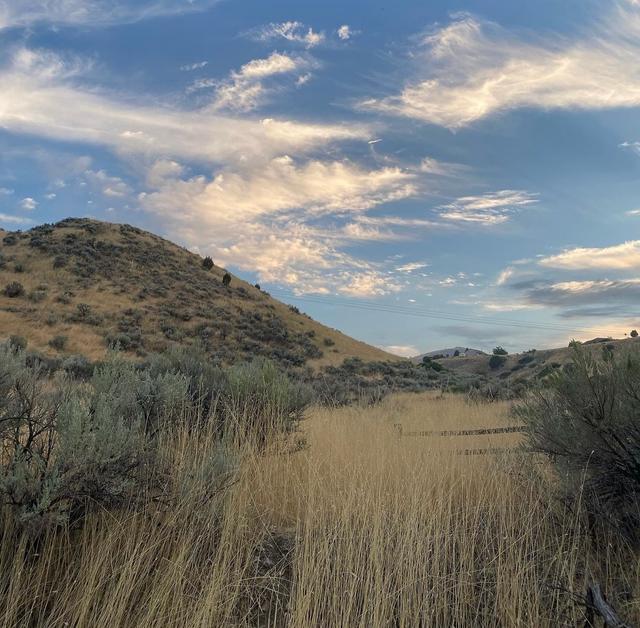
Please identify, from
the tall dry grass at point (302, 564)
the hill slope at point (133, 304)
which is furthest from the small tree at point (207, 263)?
the tall dry grass at point (302, 564)

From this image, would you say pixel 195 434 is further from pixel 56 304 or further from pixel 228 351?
pixel 56 304

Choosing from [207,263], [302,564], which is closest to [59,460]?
[302,564]

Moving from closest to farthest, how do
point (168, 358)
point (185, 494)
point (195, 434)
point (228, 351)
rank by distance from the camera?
point (185, 494), point (195, 434), point (168, 358), point (228, 351)

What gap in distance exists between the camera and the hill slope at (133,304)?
31891 millimetres

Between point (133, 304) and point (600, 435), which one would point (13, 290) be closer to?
point (133, 304)

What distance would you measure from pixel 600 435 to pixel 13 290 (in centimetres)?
3975

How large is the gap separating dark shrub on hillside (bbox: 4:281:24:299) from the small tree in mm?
21917

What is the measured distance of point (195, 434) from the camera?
532cm

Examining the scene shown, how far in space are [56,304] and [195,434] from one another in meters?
35.0

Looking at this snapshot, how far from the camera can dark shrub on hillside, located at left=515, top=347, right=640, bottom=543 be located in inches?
153

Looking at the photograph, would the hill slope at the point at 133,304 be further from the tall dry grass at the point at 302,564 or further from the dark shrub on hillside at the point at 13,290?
the tall dry grass at the point at 302,564

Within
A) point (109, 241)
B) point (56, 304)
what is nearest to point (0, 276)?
point (56, 304)

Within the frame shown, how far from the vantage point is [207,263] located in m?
56.2

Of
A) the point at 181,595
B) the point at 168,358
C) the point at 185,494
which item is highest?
the point at 168,358
